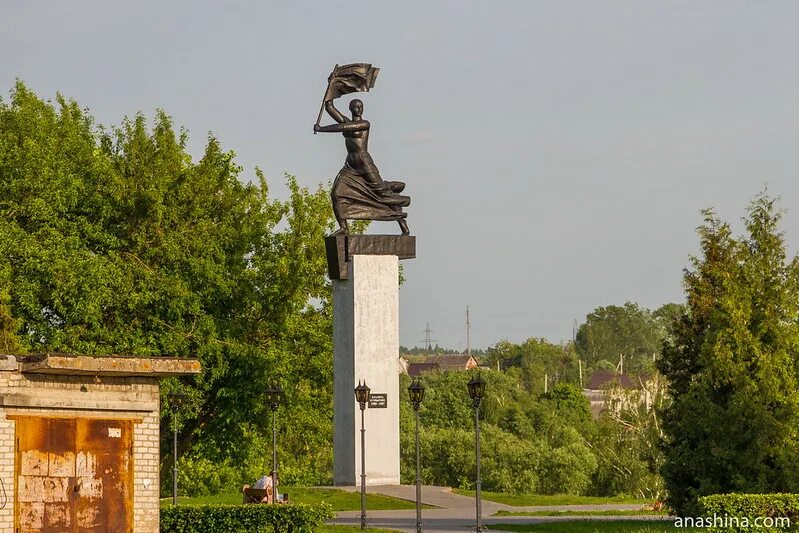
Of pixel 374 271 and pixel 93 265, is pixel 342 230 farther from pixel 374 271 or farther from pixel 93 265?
pixel 93 265

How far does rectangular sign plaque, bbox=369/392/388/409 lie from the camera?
32.6m

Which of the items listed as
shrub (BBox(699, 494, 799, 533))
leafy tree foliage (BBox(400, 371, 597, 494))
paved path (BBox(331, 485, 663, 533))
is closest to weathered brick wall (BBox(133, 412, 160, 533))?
paved path (BBox(331, 485, 663, 533))

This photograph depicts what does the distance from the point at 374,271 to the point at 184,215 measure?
7.91 meters

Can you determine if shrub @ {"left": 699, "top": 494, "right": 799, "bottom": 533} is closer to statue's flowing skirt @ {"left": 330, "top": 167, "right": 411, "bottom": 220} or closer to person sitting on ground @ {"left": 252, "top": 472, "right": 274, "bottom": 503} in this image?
person sitting on ground @ {"left": 252, "top": 472, "right": 274, "bottom": 503}

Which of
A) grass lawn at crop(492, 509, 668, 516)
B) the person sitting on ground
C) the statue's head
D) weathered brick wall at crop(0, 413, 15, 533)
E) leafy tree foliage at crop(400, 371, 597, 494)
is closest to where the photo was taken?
weathered brick wall at crop(0, 413, 15, 533)

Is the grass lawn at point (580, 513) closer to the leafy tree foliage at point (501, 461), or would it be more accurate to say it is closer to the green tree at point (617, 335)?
the leafy tree foliage at point (501, 461)

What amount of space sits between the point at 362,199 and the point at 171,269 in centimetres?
660

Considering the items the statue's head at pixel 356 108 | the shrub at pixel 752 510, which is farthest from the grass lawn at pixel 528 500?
the shrub at pixel 752 510

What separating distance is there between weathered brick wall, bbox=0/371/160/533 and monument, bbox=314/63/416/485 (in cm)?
1113

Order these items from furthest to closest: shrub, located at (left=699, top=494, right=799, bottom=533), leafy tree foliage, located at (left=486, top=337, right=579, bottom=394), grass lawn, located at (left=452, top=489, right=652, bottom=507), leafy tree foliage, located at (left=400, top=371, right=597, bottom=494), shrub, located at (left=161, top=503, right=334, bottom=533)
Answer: leafy tree foliage, located at (left=486, top=337, right=579, bottom=394)
leafy tree foliage, located at (left=400, top=371, right=597, bottom=494)
grass lawn, located at (left=452, top=489, right=652, bottom=507)
shrub, located at (left=161, top=503, right=334, bottom=533)
shrub, located at (left=699, top=494, right=799, bottom=533)

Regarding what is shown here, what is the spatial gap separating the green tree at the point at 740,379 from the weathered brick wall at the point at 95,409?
10825 mm

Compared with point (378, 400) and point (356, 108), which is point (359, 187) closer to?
point (356, 108)

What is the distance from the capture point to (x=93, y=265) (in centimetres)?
3512

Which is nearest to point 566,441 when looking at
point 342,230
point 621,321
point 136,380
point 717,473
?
Result: point 342,230
